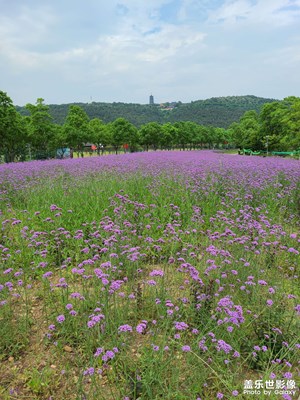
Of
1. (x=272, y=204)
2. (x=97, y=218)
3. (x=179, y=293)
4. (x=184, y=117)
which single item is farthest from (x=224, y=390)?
(x=184, y=117)

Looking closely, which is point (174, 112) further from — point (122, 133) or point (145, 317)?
point (145, 317)

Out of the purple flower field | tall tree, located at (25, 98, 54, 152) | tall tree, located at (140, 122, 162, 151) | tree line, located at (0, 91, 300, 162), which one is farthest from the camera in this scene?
tall tree, located at (140, 122, 162, 151)

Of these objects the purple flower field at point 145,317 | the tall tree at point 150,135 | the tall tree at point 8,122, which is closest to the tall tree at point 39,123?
the tall tree at point 8,122

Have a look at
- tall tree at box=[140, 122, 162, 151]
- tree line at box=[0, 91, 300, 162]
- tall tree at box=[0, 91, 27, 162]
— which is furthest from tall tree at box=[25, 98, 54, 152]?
tall tree at box=[140, 122, 162, 151]

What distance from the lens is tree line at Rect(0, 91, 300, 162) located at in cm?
2805

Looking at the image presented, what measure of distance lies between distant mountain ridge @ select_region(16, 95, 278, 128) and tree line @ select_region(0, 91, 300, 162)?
42.3 m

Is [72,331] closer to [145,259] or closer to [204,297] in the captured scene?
[204,297]

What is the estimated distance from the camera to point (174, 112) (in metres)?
154

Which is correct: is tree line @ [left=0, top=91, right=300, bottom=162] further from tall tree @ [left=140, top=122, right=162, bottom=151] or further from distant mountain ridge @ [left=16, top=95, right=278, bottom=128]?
distant mountain ridge @ [left=16, top=95, right=278, bottom=128]

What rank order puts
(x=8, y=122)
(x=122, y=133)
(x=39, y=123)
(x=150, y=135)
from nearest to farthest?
(x=8, y=122)
(x=39, y=123)
(x=122, y=133)
(x=150, y=135)

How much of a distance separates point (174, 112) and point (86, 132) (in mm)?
117503

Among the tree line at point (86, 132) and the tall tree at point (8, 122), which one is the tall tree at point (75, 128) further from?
the tall tree at point (8, 122)

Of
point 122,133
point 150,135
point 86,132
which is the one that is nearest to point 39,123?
point 86,132

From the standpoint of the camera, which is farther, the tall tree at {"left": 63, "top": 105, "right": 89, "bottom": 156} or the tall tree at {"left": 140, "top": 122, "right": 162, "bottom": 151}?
the tall tree at {"left": 140, "top": 122, "right": 162, "bottom": 151}
